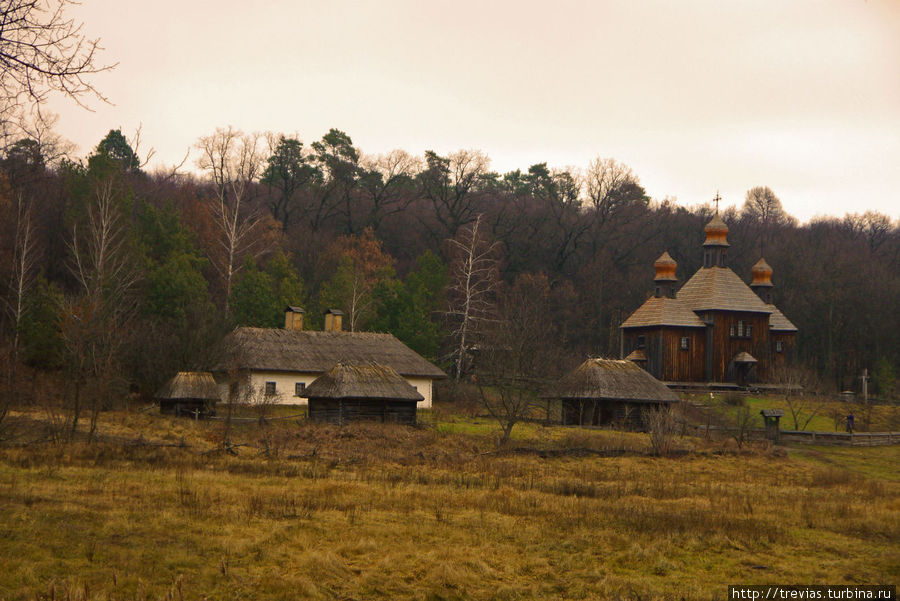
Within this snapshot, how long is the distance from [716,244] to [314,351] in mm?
26794

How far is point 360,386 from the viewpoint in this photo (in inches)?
1433

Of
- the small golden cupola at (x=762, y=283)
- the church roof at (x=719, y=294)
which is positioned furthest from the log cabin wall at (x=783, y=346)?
the small golden cupola at (x=762, y=283)

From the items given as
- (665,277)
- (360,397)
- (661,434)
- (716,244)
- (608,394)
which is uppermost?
(716,244)

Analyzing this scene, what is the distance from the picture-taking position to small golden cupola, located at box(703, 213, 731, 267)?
5666 centimetres

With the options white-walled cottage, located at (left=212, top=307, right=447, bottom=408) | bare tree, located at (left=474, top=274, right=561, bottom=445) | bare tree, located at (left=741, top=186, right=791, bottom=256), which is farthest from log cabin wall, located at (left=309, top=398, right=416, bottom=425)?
bare tree, located at (left=741, top=186, right=791, bottom=256)

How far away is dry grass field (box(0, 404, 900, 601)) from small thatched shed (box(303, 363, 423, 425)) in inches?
334

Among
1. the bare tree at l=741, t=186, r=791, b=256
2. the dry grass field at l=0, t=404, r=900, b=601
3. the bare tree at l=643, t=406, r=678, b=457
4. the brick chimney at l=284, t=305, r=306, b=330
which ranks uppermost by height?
the bare tree at l=741, t=186, r=791, b=256

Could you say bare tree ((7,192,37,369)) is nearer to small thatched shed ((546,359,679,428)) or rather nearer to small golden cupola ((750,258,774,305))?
small thatched shed ((546,359,679,428))

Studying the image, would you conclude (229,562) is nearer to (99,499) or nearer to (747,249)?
(99,499)

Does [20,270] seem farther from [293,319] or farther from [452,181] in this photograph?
[452,181]

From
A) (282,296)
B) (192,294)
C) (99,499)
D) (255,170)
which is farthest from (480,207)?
(99,499)

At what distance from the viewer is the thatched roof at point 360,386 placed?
118 ft

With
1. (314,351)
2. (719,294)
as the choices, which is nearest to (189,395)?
(314,351)

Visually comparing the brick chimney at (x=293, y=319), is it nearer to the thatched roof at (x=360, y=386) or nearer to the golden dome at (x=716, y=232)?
the thatched roof at (x=360, y=386)
